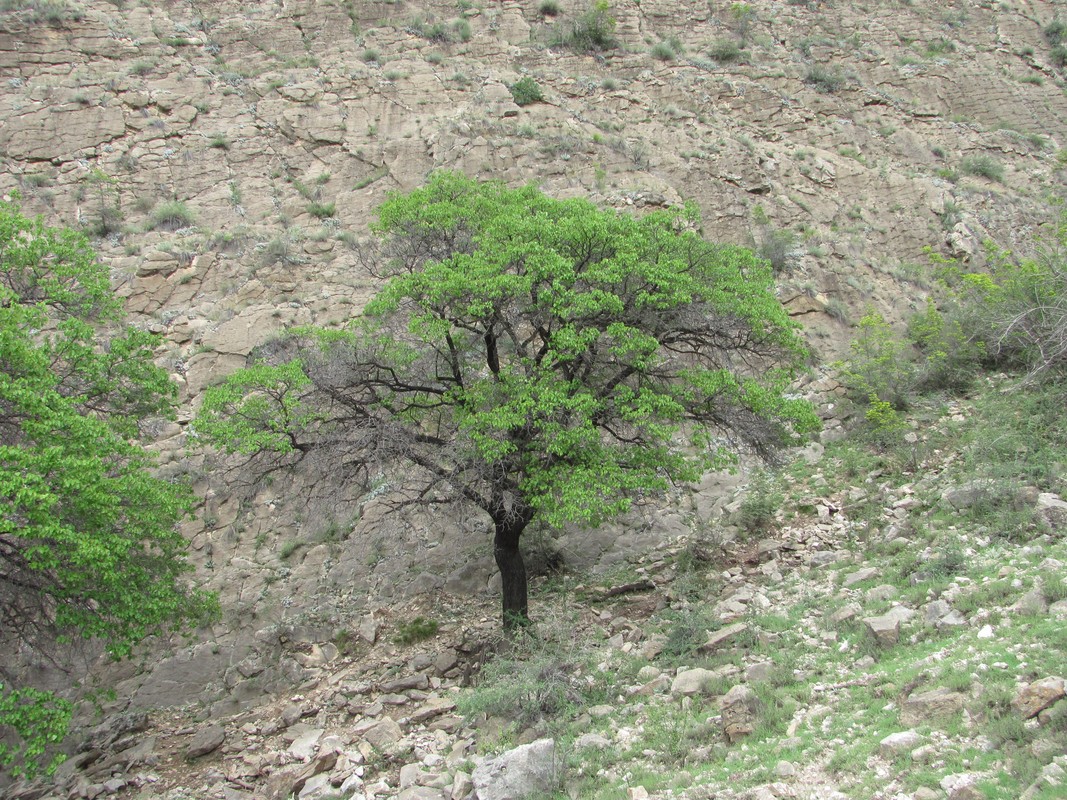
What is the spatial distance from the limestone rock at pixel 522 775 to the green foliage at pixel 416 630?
436 cm

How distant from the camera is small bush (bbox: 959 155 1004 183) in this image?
67.6ft

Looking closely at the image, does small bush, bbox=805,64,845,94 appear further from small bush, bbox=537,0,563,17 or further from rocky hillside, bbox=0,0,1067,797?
small bush, bbox=537,0,563,17

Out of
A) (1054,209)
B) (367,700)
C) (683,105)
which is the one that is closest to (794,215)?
(683,105)

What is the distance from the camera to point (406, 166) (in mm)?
19203

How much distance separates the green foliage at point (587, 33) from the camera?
2375cm

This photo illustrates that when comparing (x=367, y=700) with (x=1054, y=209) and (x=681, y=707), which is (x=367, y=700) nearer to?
(x=681, y=707)

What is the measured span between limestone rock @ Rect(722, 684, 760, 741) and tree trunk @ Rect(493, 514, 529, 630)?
13.1 feet

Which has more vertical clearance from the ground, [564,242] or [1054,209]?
[564,242]

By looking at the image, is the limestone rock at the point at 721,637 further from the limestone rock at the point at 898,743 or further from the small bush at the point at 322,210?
the small bush at the point at 322,210

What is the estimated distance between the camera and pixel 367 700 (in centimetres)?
988

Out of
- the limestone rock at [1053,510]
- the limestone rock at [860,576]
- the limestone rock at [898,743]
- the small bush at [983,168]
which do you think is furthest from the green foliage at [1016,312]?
the limestone rock at [898,743]

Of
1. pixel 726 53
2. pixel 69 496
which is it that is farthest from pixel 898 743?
pixel 726 53

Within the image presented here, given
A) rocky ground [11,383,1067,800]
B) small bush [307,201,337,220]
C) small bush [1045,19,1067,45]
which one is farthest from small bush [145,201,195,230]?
small bush [1045,19,1067,45]

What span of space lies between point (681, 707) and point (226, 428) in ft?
21.7
